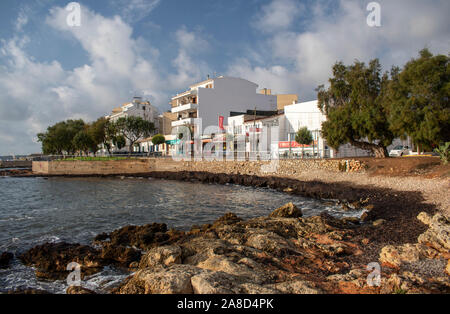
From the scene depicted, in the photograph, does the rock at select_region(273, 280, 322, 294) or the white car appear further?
the white car

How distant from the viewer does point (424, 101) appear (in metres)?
21.7

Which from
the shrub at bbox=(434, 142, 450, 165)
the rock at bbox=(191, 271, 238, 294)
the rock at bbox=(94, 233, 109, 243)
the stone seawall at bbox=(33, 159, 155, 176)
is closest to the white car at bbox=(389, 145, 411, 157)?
the shrub at bbox=(434, 142, 450, 165)

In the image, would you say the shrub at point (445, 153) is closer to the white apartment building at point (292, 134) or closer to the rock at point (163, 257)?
the white apartment building at point (292, 134)

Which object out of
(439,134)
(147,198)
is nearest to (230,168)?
(147,198)

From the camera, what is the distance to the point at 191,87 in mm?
69375

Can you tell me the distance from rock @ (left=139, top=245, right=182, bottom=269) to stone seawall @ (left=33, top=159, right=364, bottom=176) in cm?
2438

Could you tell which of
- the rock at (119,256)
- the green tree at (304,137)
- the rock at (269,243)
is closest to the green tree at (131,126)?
the green tree at (304,137)

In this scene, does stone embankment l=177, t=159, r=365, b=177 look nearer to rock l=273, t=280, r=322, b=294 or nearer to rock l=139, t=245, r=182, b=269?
rock l=139, t=245, r=182, b=269

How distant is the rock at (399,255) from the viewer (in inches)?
275

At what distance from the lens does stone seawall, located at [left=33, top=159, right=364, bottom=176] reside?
3067 cm

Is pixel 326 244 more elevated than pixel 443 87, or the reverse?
pixel 443 87

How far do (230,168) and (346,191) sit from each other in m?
22.1

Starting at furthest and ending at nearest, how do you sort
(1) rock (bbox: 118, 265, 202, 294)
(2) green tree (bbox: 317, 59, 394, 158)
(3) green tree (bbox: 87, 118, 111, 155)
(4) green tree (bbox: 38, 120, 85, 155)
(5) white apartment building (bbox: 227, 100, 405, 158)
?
(4) green tree (bbox: 38, 120, 85, 155)
(3) green tree (bbox: 87, 118, 111, 155)
(5) white apartment building (bbox: 227, 100, 405, 158)
(2) green tree (bbox: 317, 59, 394, 158)
(1) rock (bbox: 118, 265, 202, 294)
